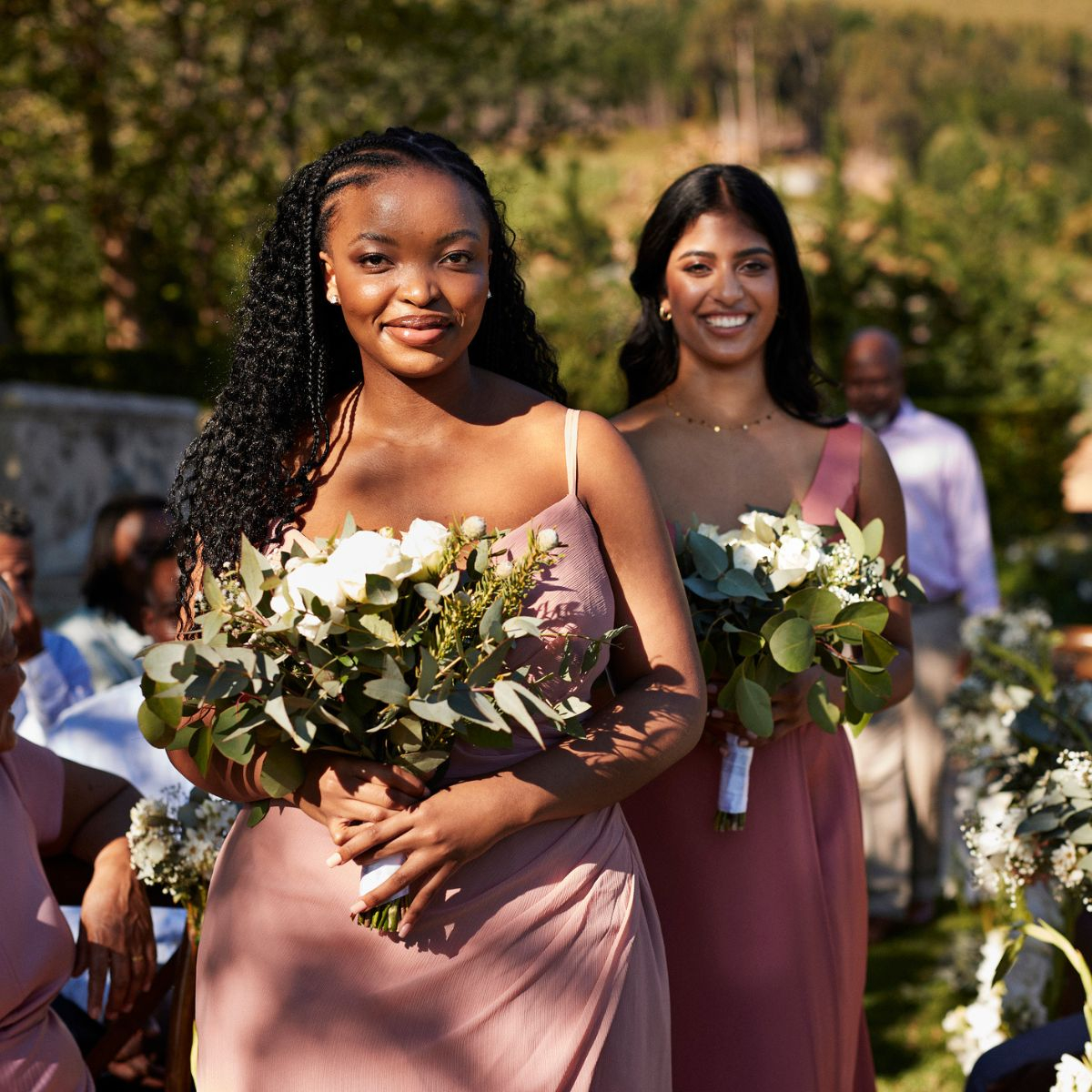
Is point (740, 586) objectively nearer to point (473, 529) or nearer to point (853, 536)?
point (853, 536)

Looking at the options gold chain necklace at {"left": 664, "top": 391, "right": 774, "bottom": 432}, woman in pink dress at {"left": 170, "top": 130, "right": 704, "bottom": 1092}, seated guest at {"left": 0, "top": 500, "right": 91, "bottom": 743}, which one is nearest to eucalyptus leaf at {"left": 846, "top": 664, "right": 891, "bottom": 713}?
woman in pink dress at {"left": 170, "top": 130, "right": 704, "bottom": 1092}

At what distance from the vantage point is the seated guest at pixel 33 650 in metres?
5.22

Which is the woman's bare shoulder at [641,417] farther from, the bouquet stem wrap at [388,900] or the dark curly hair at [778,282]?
the bouquet stem wrap at [388,900]

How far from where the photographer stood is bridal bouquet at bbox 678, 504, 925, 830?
10.2 feet

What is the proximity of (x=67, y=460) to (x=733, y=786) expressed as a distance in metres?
9.88

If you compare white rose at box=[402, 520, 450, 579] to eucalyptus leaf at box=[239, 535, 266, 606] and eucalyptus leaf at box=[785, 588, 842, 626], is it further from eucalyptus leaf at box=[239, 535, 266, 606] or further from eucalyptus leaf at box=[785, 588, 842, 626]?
eucalyptus leaf at box=[785, 588, 842, 626]

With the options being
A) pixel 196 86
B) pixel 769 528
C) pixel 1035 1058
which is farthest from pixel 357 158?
pixel 196 86

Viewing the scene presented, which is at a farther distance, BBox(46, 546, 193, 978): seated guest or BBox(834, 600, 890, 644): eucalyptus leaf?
BBox(46, 546, 193, 978): seated guest

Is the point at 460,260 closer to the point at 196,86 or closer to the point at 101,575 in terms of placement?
the point at 101,575

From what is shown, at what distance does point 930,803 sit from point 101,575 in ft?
14.2

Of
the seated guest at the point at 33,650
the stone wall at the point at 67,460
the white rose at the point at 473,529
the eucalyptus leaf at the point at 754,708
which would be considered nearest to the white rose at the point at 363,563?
the white rose at the point at 473,529

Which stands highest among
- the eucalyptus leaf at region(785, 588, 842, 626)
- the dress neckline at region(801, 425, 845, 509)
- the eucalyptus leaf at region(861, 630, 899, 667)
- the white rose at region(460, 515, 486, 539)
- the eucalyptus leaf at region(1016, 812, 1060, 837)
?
the white rose at region(460, 515, 486, 539)

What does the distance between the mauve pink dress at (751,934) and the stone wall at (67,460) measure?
8.69m

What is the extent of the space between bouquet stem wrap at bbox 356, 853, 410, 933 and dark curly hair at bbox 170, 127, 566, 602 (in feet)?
2.06
